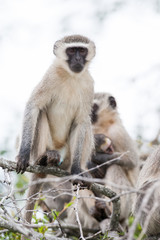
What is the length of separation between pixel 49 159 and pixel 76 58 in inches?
74.5

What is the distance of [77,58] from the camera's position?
7.44 metres

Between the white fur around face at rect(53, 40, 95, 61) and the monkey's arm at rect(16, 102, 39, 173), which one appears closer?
the monkey's arm at rect(16, 102, 39, 173)

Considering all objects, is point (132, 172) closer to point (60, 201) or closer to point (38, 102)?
point (60, 201)

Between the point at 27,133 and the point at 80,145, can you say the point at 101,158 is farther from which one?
the point at 27,133

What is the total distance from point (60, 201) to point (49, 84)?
312cm

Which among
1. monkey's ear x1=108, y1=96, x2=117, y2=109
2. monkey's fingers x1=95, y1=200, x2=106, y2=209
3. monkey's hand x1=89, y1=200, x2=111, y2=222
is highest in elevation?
monkey's ear x1=108, y1=96, x2=117, y2=109

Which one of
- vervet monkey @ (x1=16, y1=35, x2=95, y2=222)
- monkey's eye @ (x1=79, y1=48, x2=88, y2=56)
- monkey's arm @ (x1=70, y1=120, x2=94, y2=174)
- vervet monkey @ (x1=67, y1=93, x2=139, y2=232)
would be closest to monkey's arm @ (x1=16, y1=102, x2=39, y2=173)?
vervet monkey @ (x1=16, y1=35, x2=95, y2=222)

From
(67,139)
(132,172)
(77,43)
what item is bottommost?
(132,172)

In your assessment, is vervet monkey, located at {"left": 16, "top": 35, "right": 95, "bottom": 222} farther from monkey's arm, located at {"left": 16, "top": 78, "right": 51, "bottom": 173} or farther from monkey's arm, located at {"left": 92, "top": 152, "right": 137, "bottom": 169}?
monkey's arm, located at {"left": 92, "top": 152, "right": 137, "bottom": 169}

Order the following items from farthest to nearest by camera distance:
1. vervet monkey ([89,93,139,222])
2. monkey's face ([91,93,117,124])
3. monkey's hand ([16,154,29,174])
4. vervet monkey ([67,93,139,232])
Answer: monkey's face ([91,93,117,124]), vervet monkey ([89,93,139,222]), vervet monkey ([67,93,139,232]), monkey's hand ([16,154,29,174])

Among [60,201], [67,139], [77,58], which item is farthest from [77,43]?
[60,201]

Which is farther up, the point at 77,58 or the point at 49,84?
the point at 77,58

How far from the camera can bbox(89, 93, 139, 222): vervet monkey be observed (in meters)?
9.45

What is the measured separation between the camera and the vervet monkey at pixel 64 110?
7004 millimetres
